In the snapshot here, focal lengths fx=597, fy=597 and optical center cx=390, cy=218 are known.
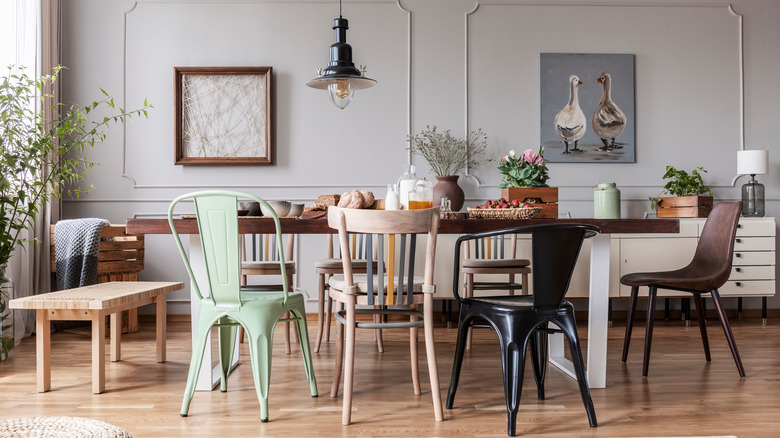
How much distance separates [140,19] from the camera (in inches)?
176

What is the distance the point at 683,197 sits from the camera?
4.22 meters

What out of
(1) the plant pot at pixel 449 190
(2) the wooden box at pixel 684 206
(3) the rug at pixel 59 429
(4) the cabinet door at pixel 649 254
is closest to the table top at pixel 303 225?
(3) the rug at pixel 59 429

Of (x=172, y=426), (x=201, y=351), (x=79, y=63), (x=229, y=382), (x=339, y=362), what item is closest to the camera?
(x=172, y=426)

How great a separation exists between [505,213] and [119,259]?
9.01ft

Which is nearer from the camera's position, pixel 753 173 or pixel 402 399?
pixel 402 399

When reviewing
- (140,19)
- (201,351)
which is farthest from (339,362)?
(140,19)

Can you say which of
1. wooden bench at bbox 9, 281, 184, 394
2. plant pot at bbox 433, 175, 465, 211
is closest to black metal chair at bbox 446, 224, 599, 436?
wooden bench at bbox 9, 281, 184, 394

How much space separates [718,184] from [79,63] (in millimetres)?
4927

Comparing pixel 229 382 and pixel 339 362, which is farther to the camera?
pixel 229 382

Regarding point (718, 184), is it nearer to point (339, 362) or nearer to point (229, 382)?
point (339, 362)

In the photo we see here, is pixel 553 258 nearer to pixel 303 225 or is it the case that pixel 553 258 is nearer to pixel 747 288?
pixel 303 225

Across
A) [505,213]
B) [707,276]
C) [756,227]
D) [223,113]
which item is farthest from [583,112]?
[223,113]

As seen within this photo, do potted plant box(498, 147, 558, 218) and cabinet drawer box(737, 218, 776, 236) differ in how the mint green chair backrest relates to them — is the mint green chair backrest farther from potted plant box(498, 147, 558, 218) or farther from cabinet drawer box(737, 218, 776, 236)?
cabinet drawer box(737, 218, 776, 236)

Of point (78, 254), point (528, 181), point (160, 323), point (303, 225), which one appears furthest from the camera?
point (78, 254)
